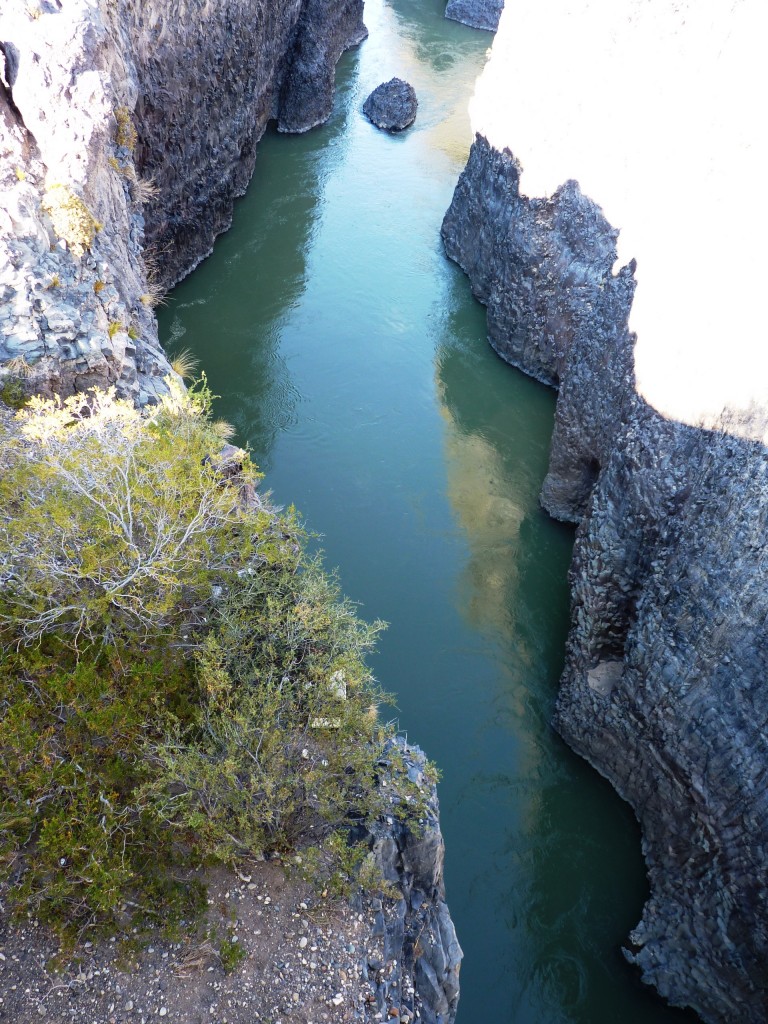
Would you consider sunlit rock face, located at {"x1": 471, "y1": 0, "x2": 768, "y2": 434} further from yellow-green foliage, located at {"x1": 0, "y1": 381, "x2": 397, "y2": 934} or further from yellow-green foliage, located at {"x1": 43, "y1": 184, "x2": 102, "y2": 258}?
yellow-green foliage, located at {"x1": 43, "y1": 184, "x2": 102, "y2": 258}

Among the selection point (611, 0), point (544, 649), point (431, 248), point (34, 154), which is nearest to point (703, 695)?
point (544, 649)

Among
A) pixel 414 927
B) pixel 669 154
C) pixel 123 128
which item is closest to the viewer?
pixel 414 927

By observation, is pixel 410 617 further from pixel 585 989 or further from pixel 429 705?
pixel 585 989

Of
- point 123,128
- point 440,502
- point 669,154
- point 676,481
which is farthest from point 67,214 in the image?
point 669,154

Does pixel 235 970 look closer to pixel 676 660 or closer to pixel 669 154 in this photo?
pixel 676 660

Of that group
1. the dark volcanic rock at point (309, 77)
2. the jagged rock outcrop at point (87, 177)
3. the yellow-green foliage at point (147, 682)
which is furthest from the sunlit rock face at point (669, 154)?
the dark volcanic rock at point (309, 77)
